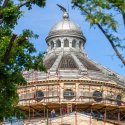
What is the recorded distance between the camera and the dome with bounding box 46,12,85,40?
71438mm

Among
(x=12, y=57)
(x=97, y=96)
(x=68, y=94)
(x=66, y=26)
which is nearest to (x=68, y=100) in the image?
(x=68, y=94)

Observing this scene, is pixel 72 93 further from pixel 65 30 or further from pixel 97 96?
pixel 65 30

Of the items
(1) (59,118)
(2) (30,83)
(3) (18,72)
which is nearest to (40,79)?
(2) (30,83)

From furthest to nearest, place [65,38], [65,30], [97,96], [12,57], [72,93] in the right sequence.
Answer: [65,30] < [65,38] < [72,93] < [97,96] < [12,57]

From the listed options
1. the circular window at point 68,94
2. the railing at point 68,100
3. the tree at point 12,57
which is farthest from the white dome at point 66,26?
the tree at point 12,57

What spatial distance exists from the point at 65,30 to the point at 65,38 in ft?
4.28

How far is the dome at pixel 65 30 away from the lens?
71.4 m

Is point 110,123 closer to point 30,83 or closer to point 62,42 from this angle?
point 30,83

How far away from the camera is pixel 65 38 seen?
71000mm

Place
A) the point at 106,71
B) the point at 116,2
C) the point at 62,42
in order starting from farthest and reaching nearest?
the point at 62,42 → the point at 106,71 → the point at 116,2

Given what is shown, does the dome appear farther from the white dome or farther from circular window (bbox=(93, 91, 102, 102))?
circular window (bbox=(93, 91, 102, 102))

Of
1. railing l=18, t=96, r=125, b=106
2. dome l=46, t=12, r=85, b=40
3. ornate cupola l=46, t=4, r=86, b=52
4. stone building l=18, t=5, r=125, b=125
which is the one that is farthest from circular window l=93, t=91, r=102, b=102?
dome l=46, t=12, r=85, b=40

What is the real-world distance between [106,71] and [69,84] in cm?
686

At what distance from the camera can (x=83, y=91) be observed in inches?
2392
